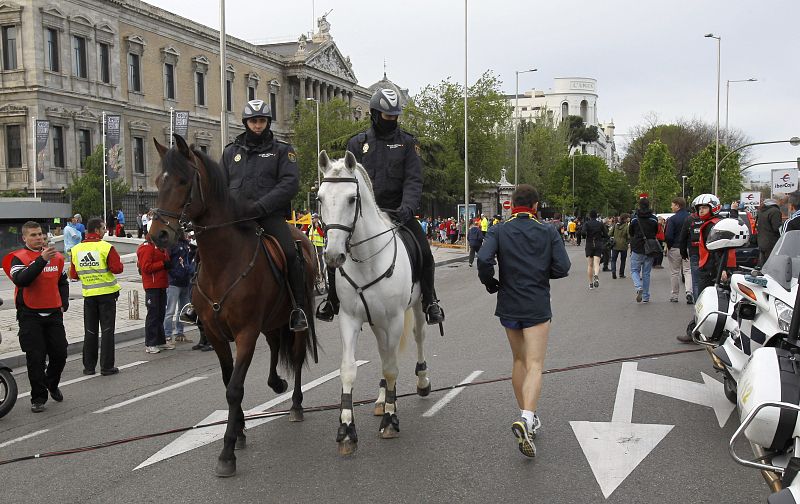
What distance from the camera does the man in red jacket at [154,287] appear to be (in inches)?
440

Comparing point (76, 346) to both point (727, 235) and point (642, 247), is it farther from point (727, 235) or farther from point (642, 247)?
point (642, 247)

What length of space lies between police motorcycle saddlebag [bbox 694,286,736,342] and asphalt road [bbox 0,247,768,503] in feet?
2.35

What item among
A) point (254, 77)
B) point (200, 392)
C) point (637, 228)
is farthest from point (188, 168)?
point (254, 77)

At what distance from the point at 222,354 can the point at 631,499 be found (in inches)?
134

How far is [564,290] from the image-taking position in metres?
19.4

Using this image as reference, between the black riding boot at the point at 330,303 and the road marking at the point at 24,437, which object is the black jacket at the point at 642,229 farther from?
the road marking at the point at 24,437

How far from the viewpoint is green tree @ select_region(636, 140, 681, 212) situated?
7081 centimetres

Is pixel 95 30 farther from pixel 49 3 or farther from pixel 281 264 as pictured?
pixel 281 264

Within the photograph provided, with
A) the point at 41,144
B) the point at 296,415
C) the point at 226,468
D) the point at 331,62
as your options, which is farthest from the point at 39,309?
the point at 331,62

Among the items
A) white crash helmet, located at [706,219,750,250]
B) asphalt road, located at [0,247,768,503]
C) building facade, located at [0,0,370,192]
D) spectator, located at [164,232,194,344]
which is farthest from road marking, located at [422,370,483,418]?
building facade, located at [0,0,370,192]

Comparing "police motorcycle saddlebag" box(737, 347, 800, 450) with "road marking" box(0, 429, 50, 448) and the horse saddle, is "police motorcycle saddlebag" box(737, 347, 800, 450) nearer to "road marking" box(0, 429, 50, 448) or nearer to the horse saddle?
the horse saddle

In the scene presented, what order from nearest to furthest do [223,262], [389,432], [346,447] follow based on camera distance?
[346,447] → [223,262] → [389,432]

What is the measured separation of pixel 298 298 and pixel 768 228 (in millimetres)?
9759

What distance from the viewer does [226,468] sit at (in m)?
5.39
